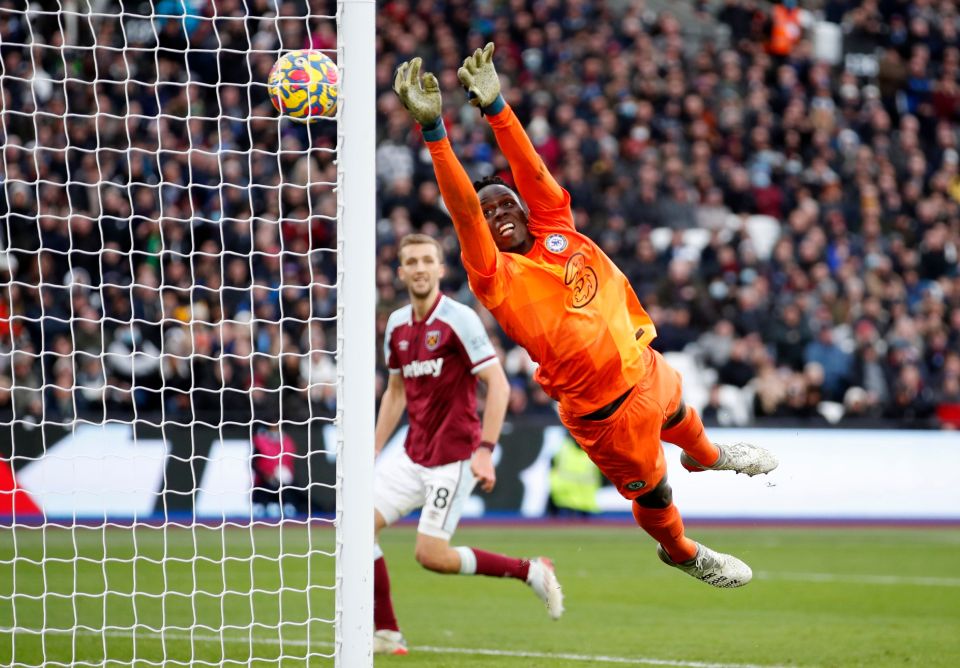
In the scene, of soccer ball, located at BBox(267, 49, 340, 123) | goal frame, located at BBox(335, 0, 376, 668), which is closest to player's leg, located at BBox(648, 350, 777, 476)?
goal frame, located at BBox(335, 0, 376, 668)

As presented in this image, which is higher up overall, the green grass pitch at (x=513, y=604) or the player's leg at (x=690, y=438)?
the player's leg at (x=690, y=438)

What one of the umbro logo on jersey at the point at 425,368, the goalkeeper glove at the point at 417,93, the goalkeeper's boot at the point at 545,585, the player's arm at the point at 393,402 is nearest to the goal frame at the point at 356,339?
the goalkeeper glove at the point at 417,93

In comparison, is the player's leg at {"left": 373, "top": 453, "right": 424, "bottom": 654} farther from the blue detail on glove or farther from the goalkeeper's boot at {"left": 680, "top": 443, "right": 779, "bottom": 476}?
the blue detail on glove

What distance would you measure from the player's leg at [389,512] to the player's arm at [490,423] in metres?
0.47

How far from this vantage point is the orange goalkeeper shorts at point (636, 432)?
725 cm

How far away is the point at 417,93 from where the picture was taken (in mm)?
6008

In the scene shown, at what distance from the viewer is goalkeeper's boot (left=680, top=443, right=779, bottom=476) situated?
8.08 metres

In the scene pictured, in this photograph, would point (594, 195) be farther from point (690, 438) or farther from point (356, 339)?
point (356, 339)

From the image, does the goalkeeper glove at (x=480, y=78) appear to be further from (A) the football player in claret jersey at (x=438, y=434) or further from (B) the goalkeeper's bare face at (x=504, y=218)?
(A) the football player in claret jersey at (x=438, y=434)

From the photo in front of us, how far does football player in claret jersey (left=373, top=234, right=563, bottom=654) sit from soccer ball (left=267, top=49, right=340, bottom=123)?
188 cm

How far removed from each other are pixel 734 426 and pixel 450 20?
31.9ft

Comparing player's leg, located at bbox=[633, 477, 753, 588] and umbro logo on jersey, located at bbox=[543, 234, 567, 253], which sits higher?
umbro logo on jersey, located at bbox=[543, 234, 567, 253]

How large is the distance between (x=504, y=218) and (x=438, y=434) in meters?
2.17

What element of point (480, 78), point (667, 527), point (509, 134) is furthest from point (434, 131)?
point (667, 527)
